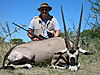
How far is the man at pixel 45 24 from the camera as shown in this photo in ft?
22.4

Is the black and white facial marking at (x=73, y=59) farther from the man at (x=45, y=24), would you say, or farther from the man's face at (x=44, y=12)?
the man's face at (x=44, y=12)

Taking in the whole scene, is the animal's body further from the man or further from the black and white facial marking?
the man

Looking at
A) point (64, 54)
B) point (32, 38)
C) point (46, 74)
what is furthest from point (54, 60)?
point (32, 38)

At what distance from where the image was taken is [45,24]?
685 centimetres

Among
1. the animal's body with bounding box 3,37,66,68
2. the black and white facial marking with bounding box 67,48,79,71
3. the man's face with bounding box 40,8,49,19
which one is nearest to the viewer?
the black and white facial marking with bounding box 67,48,79,71

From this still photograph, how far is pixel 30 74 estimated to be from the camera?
4.52 m

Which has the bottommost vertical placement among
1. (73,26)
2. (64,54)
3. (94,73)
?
(94,73)

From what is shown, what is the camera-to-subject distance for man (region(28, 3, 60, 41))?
684 centimetres

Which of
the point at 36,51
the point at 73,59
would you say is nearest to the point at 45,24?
the point at 36,51

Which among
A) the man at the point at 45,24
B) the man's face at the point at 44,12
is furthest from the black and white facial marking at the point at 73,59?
the man's face at the point at 44,12

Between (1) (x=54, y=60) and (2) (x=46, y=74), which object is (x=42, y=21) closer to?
(1) (x=54, y=60)

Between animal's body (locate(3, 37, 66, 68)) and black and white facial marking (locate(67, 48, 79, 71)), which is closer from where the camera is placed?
black and white facial marking (locate(67, 48, 79, 71))

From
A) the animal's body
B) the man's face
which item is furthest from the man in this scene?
the animal's body

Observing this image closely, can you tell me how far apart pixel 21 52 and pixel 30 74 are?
3.49ft
